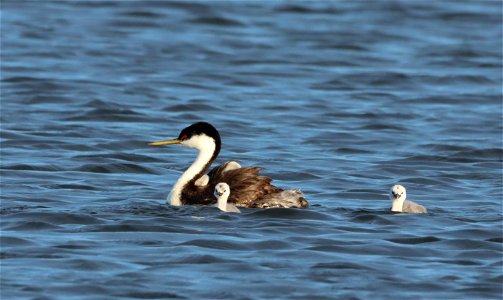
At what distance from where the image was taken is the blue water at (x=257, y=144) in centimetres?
1237

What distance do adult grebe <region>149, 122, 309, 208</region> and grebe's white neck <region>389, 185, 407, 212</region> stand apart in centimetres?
101

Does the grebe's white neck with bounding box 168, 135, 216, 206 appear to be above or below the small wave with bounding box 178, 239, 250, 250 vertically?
above

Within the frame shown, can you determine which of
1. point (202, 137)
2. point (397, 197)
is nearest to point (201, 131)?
point (202, 137)

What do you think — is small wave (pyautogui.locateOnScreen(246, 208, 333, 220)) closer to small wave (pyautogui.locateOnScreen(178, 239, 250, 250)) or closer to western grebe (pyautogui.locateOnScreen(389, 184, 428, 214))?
western grebe (pyautogui.locateOnScreen(389, 184, 428, 214))

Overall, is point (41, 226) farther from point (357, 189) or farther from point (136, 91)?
point (136, 91)

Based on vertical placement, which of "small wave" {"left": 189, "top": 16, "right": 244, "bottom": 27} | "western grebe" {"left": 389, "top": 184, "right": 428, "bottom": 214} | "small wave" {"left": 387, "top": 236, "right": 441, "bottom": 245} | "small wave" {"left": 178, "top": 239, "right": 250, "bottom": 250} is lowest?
"small wave" {"left": 178, "top": 239, "right": 250, "bottom": 250}

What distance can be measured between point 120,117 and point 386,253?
10.6 metres

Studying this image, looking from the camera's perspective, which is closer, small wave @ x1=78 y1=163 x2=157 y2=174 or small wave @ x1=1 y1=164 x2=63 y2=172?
small wave @ x1=1 y1=164 x2=63 y2=172

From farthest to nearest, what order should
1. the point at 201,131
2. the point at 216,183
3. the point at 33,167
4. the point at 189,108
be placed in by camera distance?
the point at 189,108
the point at 33,167
the point at 201,131
the point at 216,183

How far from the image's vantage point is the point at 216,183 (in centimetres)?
1522

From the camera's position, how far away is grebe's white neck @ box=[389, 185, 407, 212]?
14805mm

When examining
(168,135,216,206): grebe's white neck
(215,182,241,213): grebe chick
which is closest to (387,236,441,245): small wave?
(215,182,241,213): grebe chick

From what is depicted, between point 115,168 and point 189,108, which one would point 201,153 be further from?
point 189,108

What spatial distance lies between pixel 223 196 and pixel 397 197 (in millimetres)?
1941
